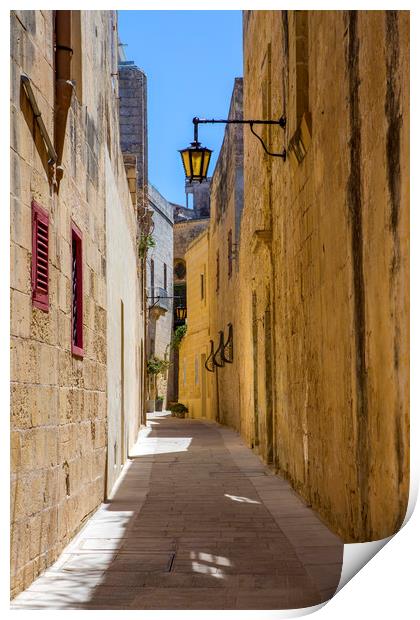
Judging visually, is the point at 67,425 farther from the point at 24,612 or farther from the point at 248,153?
the point at 248,153

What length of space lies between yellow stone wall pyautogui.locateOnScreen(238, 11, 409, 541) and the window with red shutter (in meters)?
1.77

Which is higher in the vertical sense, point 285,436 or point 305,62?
point 305,62

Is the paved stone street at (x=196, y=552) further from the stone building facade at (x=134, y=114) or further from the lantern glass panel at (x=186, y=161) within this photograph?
the stone building facade at (x=134, y=114)

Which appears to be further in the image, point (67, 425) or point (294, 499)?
point (294, 499)

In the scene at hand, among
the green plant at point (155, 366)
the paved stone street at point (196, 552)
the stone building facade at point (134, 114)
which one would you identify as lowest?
the paved stone street at point (196, 552)

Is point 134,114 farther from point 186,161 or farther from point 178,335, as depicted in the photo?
point 186,161

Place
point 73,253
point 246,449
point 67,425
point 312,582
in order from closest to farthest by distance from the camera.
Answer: point 312,582, point 67,425, point 73,253, point 246,449

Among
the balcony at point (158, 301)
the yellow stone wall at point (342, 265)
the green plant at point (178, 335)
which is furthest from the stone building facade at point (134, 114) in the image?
the yellow stone wall at point (342, 265)

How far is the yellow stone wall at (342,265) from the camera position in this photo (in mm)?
4328

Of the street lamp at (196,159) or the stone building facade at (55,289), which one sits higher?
the street lamp at (196,159)

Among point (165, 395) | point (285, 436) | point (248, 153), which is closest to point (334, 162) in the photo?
point (285, 436)

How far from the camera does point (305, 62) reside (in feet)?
26.1

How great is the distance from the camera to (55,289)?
17.9ft

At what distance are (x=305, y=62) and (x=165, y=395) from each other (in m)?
29.5
